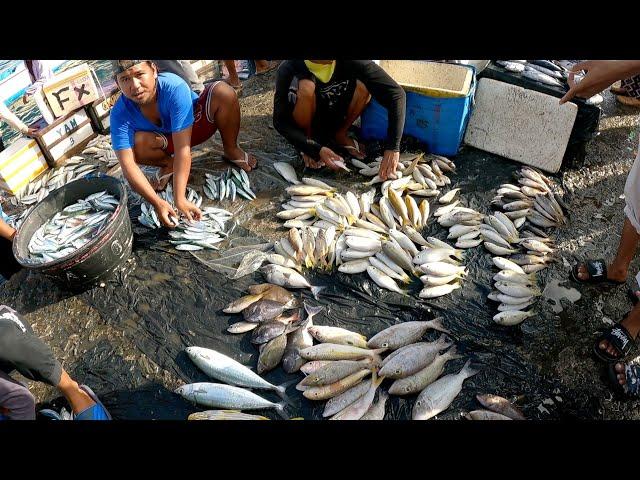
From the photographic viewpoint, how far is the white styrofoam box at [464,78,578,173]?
4098mm

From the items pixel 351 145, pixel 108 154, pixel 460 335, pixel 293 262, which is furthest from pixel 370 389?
pixel 108 154

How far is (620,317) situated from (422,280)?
1.41 metres

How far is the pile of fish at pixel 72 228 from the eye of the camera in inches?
135

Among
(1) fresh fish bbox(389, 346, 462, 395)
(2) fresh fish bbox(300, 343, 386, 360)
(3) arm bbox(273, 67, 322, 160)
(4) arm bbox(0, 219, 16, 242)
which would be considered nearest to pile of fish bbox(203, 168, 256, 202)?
(3) arm bbox(273, 67, 322, 160)

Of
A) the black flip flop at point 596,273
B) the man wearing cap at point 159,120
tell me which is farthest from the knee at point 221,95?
the black flip flop at point 596,273

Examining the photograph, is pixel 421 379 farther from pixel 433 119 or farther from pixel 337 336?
pixel 433 119

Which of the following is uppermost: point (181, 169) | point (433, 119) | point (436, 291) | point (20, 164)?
point (433, 119)

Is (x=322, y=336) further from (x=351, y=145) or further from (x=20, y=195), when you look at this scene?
(x=20, y=195)

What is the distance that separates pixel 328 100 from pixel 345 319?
233 cm

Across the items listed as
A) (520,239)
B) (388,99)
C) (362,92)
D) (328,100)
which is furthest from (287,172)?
(520,239)

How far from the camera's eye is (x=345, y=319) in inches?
126

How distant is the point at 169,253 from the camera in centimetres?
379

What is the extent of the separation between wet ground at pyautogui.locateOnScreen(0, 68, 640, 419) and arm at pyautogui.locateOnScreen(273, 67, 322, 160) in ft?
2.07

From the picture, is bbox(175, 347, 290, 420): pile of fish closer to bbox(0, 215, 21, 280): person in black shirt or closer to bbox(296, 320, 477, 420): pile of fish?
bbox(296, 320, 477, 420): pile of fish
